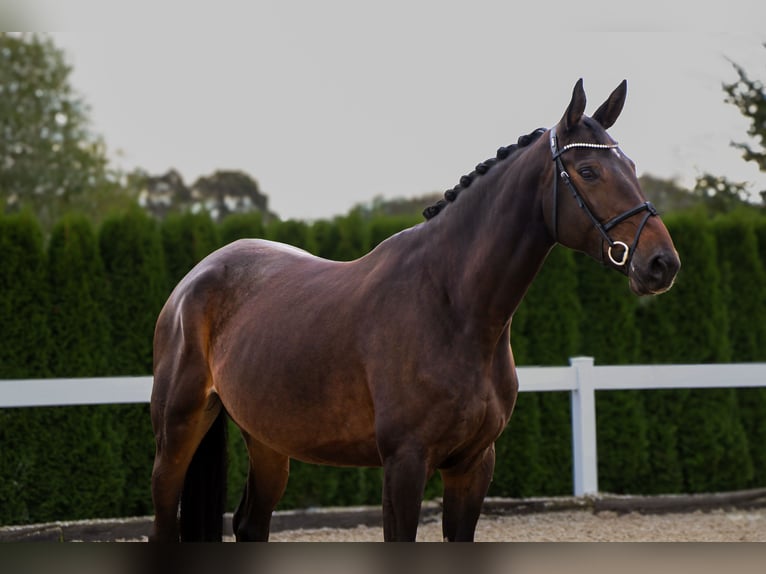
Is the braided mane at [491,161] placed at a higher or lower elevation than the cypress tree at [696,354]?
higher

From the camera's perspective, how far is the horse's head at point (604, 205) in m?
2.36

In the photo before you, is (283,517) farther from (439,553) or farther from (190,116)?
(190,116)

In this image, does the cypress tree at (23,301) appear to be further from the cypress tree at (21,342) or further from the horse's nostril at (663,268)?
the horse's nostril at (663,268)

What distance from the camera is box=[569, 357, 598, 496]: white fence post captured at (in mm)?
5906

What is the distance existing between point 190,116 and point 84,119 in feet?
9.06

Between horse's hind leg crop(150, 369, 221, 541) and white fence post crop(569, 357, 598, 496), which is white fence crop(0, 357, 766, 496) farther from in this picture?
horse's hind leg crop(150, 369, 221, 541)

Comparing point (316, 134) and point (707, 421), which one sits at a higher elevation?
point (316, 134)

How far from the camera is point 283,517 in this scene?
5.61 m

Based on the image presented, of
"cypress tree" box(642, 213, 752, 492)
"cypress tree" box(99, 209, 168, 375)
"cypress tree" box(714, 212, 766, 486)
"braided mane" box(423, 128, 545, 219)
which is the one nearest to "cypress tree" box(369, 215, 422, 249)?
"cypress tree" box(99, 209, 168, 375)

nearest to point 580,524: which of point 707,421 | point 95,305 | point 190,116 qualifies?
point 707,421

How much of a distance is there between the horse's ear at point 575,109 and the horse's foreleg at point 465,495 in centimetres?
114

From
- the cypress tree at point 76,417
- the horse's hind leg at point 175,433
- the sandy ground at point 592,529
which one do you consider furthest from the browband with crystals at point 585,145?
the cypress tree at point 76,417

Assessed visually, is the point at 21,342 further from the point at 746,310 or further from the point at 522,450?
the point at 746,310

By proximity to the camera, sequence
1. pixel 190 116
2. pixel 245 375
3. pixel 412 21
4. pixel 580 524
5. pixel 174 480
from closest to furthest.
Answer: pixel 412 21 → pixel 245 375 → pixel 174 480 → pixel 580 524 → pixel 190 116
